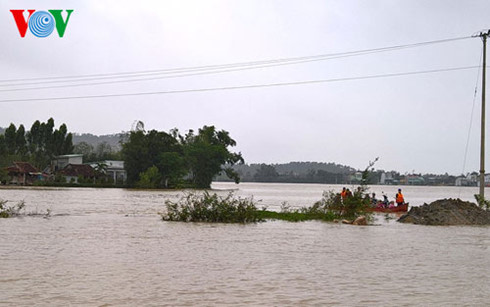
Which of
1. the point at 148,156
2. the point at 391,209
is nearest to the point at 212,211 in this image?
the point at 391,209

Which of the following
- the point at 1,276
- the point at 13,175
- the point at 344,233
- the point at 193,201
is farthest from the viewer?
the point at 13,175

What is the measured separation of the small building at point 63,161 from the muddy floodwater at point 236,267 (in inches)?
3300

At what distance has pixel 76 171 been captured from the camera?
95812mm

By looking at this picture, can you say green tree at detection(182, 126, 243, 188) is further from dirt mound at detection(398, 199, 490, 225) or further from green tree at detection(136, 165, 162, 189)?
dirt mound at detection(398, 199, 490, 225)

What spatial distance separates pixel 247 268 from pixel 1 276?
568 cm

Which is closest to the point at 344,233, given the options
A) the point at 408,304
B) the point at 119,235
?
the point at 119,235

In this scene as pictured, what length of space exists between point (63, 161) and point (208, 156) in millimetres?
28922

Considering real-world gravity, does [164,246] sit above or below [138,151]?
below

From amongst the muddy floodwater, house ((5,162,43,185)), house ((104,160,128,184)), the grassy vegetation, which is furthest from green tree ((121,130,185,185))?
the muddy floodwater

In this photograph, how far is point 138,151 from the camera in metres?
94.4

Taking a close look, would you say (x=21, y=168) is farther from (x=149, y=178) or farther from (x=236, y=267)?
(x=236, y=267)

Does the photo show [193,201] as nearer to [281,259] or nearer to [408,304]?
[281,259]

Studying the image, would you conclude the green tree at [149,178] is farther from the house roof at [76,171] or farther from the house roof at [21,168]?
the house roof at [21,168]

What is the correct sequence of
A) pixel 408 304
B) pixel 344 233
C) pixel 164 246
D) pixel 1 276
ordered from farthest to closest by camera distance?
pixel 344 233, pixel 164 246, pixel 1 276, pixel 408 304
